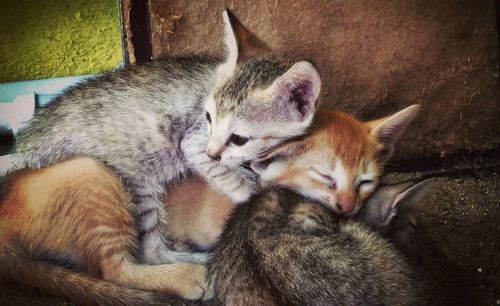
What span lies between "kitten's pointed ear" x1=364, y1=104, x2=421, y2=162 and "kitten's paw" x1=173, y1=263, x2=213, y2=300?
57 centimetres

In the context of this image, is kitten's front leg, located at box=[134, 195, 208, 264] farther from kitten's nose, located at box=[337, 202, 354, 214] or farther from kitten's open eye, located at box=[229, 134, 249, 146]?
kitten's nose, located at box=[337, 202, 354, 214]

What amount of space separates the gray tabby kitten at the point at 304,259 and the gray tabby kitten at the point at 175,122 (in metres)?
0.17

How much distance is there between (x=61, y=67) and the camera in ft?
5.11

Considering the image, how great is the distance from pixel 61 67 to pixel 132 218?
0.45 metres

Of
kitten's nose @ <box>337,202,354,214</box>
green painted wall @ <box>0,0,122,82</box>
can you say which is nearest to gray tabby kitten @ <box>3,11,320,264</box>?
green painted wall @ <box>0,0,122,82</box>

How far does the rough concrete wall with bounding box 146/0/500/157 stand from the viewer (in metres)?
1.70

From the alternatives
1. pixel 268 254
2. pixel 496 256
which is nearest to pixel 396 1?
pixel 496 256

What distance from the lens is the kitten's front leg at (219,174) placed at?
1.60 metres

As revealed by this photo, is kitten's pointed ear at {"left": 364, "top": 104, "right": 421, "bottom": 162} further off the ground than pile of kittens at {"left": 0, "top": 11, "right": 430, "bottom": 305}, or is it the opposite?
kitten's pointed ear at {"left": 364, "top": 104, "right": 421, "bottom": 162}

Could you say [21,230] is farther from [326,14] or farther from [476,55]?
[476,55]

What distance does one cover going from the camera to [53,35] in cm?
152

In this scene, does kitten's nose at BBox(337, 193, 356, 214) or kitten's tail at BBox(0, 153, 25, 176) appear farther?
kitten's tail at BBox(0, 153, 25, 176)

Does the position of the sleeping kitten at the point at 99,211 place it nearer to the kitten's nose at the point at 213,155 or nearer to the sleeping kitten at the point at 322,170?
the sleeping kitten at the point at 322,170

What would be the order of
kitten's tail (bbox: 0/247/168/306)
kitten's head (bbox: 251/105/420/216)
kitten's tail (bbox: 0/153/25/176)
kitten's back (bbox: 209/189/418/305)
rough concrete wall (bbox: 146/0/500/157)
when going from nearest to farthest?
kitten's back (bbox: 209/189/418/305) → kitten's tail (bbox: 0/247/168/306) → kitten's head (bbox: 251/105/420/216) → kitten's tail (bbox: 0/153/25/176) → rough concrete wall (bbox: 146/0/500/157)
